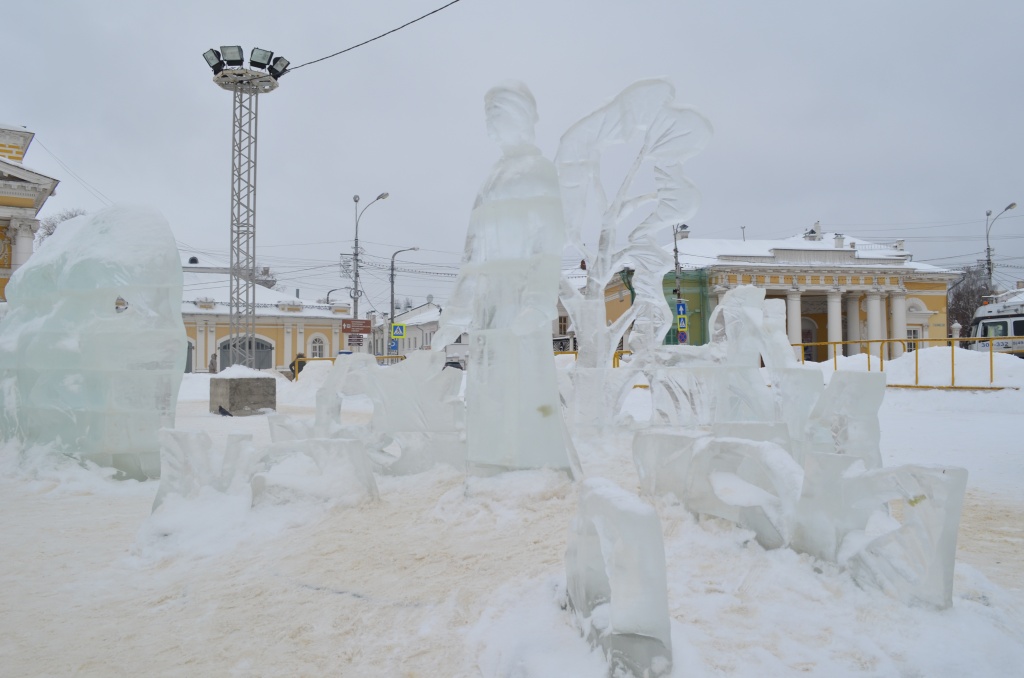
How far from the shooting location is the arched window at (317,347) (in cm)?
3972

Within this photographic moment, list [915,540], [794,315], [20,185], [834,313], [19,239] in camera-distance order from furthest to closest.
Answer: [834,313]
[794,315]
[19,239]
[20,185]
[915,540]

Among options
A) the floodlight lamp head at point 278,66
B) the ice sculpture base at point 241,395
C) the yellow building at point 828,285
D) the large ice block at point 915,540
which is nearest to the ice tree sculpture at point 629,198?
the large ice block at point 915,540

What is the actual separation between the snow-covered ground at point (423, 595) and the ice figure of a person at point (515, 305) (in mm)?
273

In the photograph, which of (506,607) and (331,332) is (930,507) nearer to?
(506,607)

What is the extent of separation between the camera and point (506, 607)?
297 cm

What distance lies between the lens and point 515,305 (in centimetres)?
500

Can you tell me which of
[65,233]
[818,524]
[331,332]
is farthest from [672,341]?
[818,524]

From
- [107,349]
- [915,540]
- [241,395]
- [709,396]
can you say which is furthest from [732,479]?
[241,395]

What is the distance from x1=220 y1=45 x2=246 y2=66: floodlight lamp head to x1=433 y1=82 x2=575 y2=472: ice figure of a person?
47.4 ft

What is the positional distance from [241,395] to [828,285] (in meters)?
26.1

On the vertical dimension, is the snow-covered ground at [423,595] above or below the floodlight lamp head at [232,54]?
below

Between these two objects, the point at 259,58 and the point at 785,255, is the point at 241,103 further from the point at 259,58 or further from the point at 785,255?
the point at 785,255

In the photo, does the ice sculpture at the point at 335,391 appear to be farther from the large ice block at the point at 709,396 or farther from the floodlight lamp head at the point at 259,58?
the floodlight lamp head at the point at 259,58

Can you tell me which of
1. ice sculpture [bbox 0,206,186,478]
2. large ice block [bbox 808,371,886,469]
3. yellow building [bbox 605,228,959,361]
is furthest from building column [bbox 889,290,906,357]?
ice sculpture [bbox 0,206,186,478]
